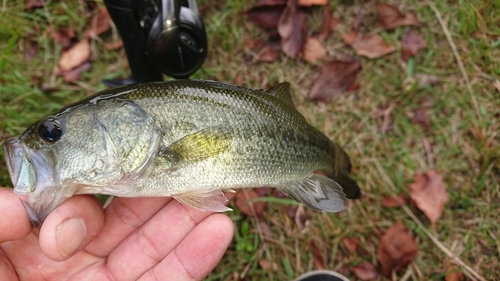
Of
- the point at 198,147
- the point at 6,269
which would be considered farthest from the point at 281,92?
the point at 6,269

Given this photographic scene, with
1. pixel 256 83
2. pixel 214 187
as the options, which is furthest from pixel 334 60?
pixel 214 187

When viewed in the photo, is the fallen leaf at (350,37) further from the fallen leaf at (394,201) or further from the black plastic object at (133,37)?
the black plastic object at (133,37)

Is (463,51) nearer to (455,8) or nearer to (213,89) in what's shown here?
(455,8)

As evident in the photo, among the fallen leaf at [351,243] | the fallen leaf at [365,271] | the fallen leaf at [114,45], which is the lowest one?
the fallen leaf at [365,271]

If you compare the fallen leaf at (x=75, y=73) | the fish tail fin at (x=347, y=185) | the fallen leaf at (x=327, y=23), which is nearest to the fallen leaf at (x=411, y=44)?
the fallen leaf at (x=327, y=23)

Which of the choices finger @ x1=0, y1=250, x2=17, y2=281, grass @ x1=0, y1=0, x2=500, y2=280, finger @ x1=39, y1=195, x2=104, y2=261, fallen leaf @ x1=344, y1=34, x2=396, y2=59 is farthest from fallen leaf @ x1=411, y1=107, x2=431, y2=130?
finger @ x1=0, y1=250, x2=17, y2=281

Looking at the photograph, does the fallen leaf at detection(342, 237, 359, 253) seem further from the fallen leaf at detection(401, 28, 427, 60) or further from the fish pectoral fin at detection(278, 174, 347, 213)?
the fallen leaf at detection(401, 28, 427, 60)
